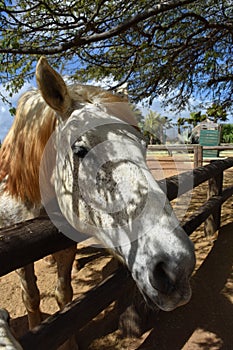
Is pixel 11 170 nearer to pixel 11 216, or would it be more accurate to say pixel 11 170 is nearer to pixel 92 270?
pixel 11 216

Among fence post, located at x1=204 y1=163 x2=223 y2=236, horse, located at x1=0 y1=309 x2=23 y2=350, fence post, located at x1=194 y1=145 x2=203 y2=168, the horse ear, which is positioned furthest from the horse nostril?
fence post, located at x1=194 y1=145 x2=203 y2=168

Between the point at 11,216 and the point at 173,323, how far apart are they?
1818 millimetres

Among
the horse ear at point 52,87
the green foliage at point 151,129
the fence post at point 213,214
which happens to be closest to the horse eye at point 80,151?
the horse ear at point 52,87

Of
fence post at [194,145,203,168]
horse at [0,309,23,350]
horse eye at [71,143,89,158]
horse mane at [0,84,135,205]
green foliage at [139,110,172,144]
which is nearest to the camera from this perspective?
horse at [0,309,23,350]

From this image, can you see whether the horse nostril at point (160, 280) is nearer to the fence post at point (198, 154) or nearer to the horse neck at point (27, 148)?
the horse neck at point (27, 148)

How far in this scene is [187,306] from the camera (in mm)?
2980

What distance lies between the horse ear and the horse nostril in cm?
103

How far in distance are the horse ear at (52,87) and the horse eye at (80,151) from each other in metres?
0.30

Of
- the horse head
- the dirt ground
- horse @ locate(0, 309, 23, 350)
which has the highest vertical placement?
the horse head

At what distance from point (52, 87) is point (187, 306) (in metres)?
2.54

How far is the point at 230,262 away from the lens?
3785mm

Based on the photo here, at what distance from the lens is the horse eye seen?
1490 millimetres

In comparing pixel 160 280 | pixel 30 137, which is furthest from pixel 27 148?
pixel 160 280

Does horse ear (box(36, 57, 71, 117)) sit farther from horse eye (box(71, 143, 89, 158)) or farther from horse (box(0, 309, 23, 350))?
horse (box(0, 309, 23, 350))
